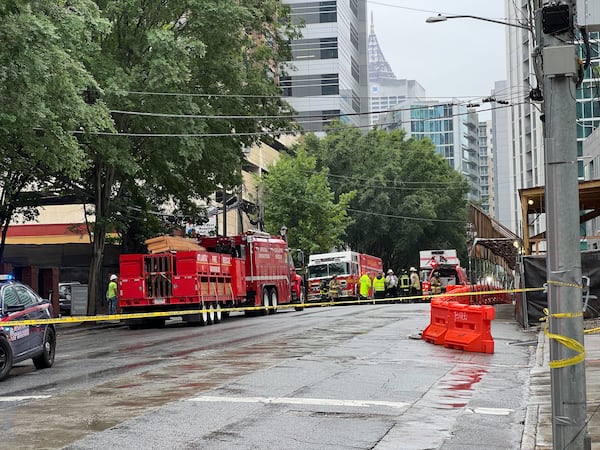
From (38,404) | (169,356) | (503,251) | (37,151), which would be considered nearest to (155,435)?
(38,404)

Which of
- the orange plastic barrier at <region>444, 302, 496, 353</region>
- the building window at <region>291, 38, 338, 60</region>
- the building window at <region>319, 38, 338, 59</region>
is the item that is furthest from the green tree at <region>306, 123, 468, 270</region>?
the orange plastic barrier at <region>444, 302, 496, 353</region>

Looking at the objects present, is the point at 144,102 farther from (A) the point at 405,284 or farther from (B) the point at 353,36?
(B) the point at 353,36

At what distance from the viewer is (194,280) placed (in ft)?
89.8

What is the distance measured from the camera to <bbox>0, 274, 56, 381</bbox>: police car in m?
13.5

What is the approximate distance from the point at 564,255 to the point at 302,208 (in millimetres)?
54069

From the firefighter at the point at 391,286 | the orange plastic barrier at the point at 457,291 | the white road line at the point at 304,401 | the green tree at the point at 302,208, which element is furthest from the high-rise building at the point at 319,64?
the white road line at the point at 304,401

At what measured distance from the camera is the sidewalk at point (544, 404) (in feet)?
28.0

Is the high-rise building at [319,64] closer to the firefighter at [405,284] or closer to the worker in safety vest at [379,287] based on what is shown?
the firefighter at [405,284]

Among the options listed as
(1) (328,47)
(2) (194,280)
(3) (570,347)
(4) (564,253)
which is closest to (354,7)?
(1) (328,47)

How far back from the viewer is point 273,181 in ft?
201

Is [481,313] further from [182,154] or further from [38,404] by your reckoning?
[182,154]

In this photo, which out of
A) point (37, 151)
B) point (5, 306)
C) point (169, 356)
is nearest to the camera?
point (5, 306)

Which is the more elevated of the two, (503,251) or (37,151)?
(37,151)

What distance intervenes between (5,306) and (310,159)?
49.8 m
